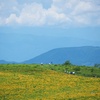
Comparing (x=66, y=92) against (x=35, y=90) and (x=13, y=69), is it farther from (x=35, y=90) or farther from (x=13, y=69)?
(x=13, y=69)

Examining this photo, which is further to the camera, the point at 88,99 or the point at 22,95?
the point at 22,95

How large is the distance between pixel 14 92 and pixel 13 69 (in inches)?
1170

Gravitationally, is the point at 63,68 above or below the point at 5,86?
above

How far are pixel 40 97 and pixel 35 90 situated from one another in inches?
210

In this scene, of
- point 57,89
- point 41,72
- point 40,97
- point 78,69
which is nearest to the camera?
point 40,97

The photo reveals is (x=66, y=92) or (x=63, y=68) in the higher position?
(x=63, y=68)

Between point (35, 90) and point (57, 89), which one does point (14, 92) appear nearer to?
point (35, 90)

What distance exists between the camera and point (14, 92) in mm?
41062

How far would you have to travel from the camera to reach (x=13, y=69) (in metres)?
70.5

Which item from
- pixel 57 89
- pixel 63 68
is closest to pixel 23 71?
pixel 63 68

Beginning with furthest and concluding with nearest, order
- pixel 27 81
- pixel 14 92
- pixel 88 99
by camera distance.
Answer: pixel 27 81 → pixel 14 92 → pixel 88 99

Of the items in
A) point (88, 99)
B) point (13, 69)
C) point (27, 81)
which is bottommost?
point (88, 99)

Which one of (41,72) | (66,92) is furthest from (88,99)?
(41,72)

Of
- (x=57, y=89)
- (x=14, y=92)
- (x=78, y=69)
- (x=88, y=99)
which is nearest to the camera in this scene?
(x=88, y=99)
